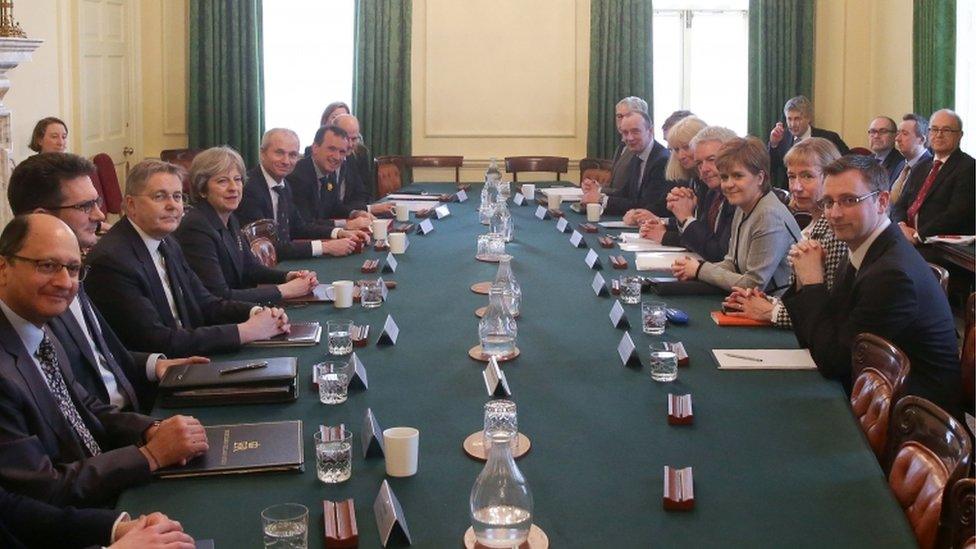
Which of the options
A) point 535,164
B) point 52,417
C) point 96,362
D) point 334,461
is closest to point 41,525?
point 52,417

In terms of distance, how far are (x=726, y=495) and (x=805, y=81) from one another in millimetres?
7665

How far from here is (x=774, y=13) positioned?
8961mm

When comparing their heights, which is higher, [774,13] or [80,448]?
[774,13]

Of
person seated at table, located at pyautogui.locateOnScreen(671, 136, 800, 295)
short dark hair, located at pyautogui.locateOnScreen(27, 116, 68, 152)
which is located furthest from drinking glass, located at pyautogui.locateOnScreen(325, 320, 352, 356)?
short dark hair, located at pyautogui.locateOnScreen(27, 116, 68, 152)

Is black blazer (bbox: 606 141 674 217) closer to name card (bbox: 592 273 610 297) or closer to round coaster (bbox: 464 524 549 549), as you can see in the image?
name card (bbox: 592 273 610 297)

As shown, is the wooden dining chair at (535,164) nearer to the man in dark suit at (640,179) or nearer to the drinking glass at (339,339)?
the man in dark suit at (640,179)

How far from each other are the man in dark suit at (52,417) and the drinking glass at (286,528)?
0.47m

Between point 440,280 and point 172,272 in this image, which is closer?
point 172,272

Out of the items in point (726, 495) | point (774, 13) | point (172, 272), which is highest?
point (774, 13)

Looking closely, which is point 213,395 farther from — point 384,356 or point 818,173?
point 818,173

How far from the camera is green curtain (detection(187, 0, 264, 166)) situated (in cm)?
891

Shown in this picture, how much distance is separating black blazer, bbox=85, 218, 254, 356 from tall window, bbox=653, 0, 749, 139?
664 centimetres

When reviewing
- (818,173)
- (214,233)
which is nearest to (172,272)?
(214,233)

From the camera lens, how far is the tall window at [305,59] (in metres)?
9.17
